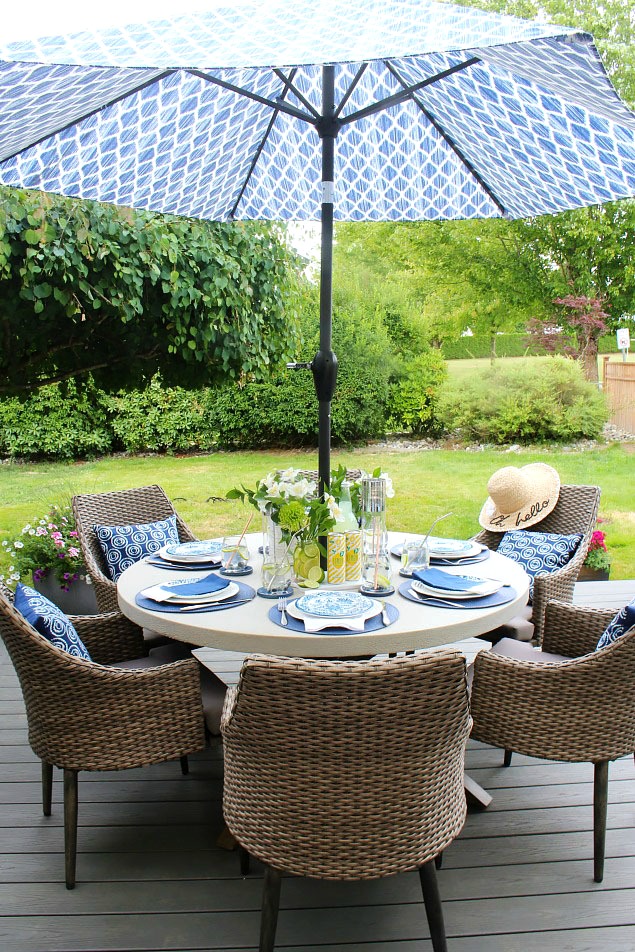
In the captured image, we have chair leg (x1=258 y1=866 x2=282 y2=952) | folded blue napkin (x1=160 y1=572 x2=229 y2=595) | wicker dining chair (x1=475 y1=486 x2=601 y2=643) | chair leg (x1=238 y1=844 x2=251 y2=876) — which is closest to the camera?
chair leg (x1=258 y1=866 x2=282 y2=952)

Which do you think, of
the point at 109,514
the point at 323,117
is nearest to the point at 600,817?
the point at 323,117

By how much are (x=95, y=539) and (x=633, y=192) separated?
8.28 feet

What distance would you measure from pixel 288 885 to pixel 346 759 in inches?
31.4

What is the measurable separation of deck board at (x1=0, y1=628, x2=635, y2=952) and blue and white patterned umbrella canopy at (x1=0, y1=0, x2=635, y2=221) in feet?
6.48

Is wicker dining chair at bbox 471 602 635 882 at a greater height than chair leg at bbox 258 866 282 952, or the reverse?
wicker dining chair at bbox 471 602 635 882

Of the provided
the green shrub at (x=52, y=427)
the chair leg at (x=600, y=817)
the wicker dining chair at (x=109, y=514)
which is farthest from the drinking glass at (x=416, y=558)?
the green shrub at (x=52, y=427)

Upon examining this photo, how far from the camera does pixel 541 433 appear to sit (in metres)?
7.56

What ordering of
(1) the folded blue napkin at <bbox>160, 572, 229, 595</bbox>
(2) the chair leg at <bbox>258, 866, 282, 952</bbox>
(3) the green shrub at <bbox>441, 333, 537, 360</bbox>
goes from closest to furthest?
(2) the chair leg at <bbox>258, 866, 282, 952</bbox> < (1) the folded blue napkin at <bbox>160, 572, 229, 595</bbox> < (3) the green shrub at <bbox>441, 333, 537, 360</bbox>

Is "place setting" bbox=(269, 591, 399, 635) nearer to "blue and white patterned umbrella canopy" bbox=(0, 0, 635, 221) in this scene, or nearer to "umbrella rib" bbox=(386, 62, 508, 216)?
"blue and white patterned umbrella canopy" bbox=(0, 0, 635, 221)

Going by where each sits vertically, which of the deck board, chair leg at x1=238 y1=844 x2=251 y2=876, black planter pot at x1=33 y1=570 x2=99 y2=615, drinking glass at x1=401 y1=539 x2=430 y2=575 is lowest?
the deck board

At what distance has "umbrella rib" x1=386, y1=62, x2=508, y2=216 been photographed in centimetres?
258

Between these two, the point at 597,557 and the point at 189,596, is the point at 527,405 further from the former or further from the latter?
the point at 189,596

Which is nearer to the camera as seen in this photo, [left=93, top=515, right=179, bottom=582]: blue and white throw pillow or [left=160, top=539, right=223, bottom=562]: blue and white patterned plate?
[left=160, top=539, right=223, bottom=562]: blue and white patterned plate

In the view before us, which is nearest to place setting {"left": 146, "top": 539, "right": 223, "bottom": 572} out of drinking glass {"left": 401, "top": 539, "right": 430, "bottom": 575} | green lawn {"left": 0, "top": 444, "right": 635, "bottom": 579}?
drinking glass {"left": 401, "top": 539, "right": 430, "bottom": 575}
